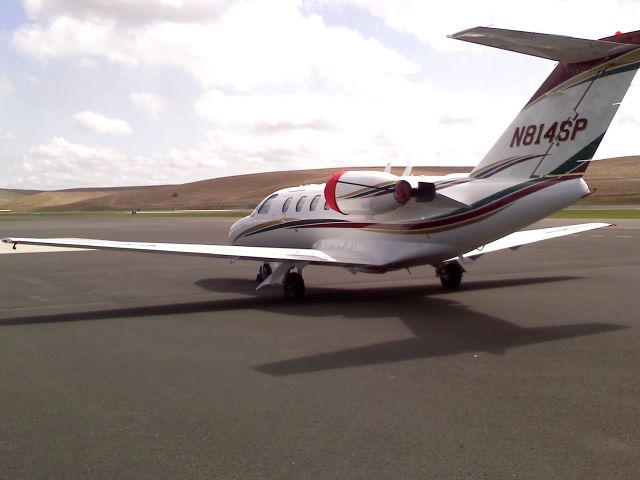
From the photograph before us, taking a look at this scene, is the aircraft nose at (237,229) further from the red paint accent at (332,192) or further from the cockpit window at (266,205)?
the red paint accent at (332,192)

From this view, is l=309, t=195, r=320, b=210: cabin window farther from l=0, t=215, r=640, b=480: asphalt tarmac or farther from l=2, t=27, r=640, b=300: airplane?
l=0, t=215, r=640, b=480: asphalt tarmac

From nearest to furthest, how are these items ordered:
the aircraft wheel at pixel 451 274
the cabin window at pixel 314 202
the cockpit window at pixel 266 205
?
the aircraft wheel at pixel 451 274 → the cabin window at pixel 314 202 → the cockpit window at pixel 266 205

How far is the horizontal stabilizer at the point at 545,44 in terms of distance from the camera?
8.33 metres

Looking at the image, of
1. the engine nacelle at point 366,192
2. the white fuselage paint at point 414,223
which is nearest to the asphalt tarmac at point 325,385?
the white fuselage paint at point 414,223

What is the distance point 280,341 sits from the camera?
9.72 m

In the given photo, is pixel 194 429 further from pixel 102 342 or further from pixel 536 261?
pixel 536 261

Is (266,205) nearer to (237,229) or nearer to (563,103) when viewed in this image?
(237,229)

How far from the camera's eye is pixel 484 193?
11461 mm

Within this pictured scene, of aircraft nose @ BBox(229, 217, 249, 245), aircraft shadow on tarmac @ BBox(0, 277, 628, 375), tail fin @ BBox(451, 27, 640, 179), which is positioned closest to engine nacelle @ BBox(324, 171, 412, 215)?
tail fin @ BBox(451, 27, 640, 179)

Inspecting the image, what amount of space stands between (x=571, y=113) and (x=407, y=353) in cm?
475

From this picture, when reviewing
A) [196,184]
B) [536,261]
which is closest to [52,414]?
[536,261]

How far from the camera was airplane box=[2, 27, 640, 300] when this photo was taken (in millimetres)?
9562

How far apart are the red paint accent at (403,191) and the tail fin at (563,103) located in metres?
1.37

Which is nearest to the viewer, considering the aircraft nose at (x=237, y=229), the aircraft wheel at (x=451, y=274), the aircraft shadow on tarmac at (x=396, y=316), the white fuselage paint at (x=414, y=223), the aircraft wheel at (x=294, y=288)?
the aircraft shadow on tarmac at (x=396, y=316)
